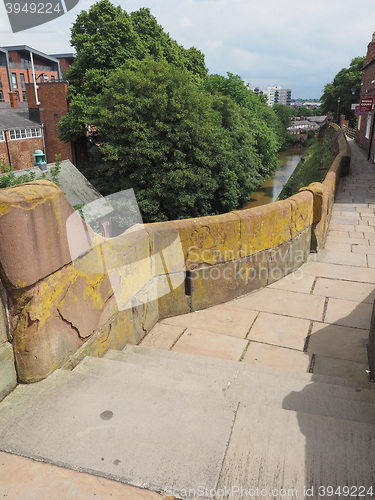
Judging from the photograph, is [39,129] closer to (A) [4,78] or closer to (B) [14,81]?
(A) [4,78]

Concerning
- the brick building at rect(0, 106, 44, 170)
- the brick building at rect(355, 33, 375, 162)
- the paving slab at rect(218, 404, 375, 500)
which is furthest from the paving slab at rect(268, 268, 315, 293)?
the brick building at rect(0, 106, 44, 170)

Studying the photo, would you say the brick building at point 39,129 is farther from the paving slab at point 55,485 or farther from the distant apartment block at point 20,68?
the paving slab at point 55,485

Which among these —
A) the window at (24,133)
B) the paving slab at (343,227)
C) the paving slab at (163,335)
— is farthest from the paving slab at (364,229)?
the window at (24,133)

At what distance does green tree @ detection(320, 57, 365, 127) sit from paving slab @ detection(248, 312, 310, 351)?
148 ft

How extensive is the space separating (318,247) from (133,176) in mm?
12272

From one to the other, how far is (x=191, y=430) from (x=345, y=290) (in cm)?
356

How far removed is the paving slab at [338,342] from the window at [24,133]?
25.7m

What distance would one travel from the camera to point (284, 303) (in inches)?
179

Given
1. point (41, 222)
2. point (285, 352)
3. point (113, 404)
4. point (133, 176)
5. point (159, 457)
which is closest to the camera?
point (159, 457)

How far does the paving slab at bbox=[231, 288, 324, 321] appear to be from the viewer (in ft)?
14.3

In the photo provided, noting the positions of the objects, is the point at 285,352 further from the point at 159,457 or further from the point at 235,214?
the point at 159,457

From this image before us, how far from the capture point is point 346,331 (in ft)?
13.1

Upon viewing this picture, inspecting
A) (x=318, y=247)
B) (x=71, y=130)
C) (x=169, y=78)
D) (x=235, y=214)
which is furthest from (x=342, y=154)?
(x=71, y=130)

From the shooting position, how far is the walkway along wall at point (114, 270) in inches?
87.7
